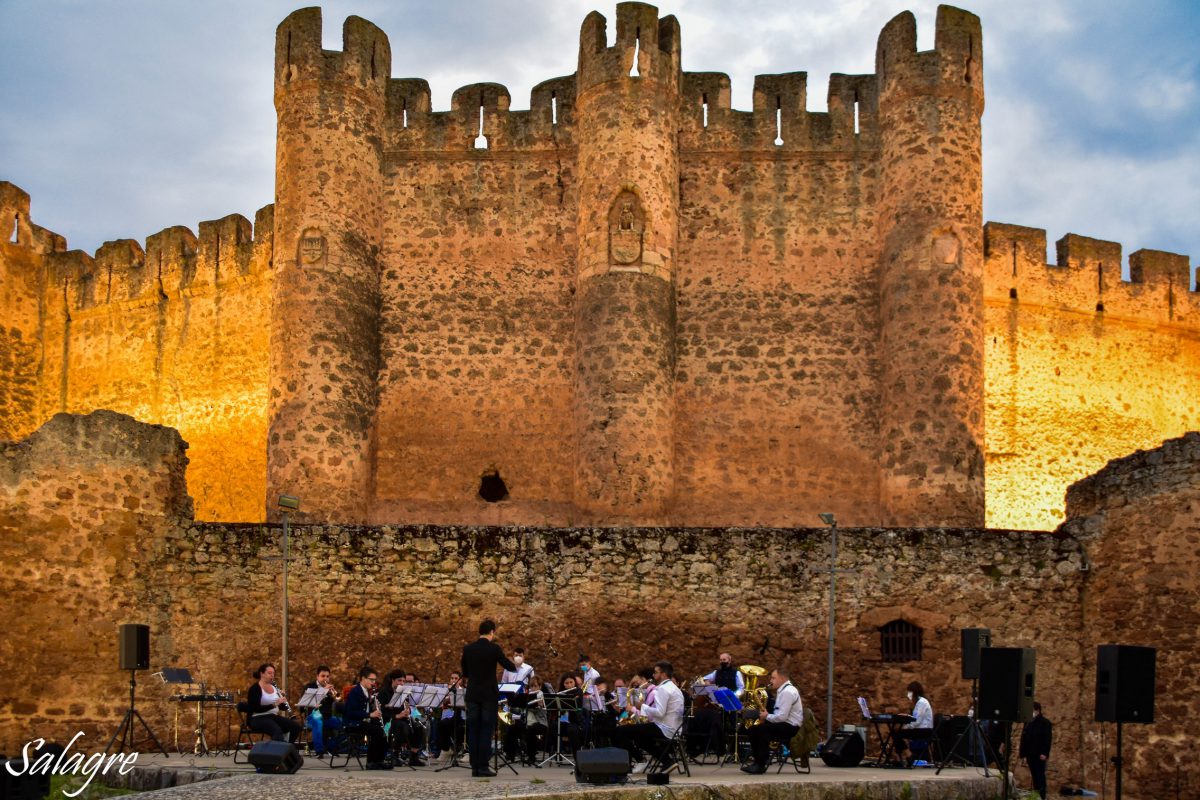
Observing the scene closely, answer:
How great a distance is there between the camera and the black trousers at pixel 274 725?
15.3 meters

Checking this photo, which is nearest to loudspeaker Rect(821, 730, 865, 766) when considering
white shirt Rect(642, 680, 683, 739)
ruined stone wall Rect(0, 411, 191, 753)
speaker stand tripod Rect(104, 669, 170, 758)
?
white shirt Rect(642, 680, 683, 739)

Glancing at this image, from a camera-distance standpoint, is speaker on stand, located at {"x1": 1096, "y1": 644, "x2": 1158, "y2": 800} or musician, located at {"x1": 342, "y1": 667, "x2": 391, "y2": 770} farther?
musician, located at {"x1": 342, "y1": 667, "x2": 391, "y2": 770}

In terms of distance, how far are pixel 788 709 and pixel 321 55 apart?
14161mm

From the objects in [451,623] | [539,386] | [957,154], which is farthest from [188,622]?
[957,154]

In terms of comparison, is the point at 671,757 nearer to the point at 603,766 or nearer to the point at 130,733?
the point at 603,766

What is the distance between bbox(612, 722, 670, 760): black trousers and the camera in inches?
553

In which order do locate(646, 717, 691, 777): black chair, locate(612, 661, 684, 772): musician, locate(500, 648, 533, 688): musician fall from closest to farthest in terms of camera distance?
1. locate(646, 717, 691, 777): black chair
2. locate(612, 661, 684, 772): musician
3. locate(500, 648, 533, 688): musician

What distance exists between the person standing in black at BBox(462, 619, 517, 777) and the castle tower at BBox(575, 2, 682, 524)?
940 cm

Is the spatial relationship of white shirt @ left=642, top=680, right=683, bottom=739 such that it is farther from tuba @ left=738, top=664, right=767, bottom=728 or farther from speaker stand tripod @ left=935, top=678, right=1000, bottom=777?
speaker stand tripod @ left=935, top=678, right=1000, bottom=777

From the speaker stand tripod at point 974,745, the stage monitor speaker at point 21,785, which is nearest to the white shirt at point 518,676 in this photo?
the speaker stand tripod at point 974,745

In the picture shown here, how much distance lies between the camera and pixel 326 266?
2427 cm

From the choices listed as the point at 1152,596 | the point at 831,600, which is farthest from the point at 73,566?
the point at 1152,596

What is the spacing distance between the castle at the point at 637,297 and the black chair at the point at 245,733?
5.89 m

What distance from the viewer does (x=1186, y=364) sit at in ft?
94.8
